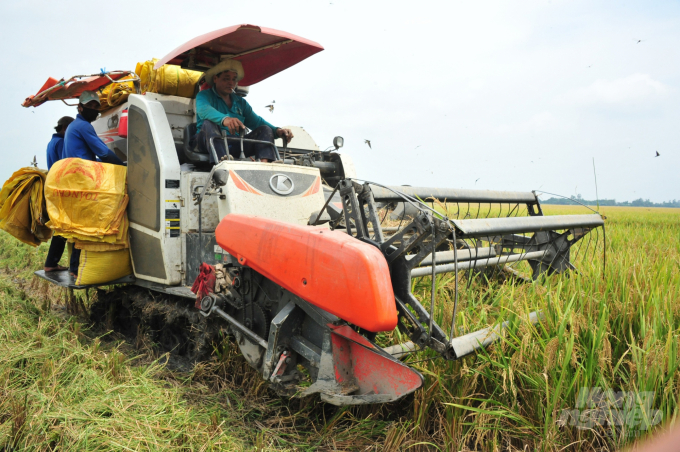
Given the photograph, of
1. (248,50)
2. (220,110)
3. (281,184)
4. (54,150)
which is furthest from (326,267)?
(54,150)

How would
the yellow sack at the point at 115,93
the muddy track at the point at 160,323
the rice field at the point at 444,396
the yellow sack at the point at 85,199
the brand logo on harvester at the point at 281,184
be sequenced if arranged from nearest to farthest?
the rice field at the point at 444,396
the muddy track at the point at 160,323
the brand logo on harvester at the point at 281,184
the yellow sack at the point at 85,199
the yellow sack at the point at 115,93

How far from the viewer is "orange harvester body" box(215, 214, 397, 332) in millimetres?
2141

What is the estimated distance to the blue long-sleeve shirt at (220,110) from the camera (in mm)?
4066

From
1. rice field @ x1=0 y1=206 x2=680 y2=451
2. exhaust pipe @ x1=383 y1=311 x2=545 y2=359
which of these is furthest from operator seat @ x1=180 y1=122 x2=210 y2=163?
exhaust pipe @ x1=383 y1=311 x2=545 y2=359

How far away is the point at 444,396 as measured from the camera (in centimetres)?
260

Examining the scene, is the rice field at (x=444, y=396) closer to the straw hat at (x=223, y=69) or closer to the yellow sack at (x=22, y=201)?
the yellow sack at (x=22, y=201)

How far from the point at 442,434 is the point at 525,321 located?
0.77m

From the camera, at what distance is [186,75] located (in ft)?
16.3

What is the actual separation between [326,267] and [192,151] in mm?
2386

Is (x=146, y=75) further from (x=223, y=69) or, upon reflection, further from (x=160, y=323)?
(x=160, y=323)

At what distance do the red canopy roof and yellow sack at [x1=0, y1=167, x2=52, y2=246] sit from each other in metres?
1.81

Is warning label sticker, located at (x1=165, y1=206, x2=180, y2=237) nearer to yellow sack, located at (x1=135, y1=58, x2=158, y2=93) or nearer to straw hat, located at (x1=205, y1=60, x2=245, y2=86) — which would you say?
straw hat, located at (x1=205, y1=60, x2=245, y2=86)

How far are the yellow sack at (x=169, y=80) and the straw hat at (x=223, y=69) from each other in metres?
0.36

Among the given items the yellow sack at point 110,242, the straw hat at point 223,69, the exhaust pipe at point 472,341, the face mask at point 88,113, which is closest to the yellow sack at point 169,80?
the straw hat at point 223,69
